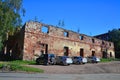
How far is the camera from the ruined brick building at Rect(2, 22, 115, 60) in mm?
38375

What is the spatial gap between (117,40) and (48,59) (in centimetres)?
3889

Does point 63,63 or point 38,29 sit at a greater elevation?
point 38,29

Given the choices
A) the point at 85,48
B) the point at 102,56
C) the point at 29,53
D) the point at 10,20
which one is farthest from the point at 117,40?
the point at 10,20

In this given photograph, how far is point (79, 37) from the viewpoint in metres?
49.2

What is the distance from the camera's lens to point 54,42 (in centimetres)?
4309

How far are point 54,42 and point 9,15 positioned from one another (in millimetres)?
12103

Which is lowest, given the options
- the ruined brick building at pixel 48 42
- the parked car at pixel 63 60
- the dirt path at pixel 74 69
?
the dirt path at pixel 74 69

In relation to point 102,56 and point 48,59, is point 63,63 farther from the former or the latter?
point 102,56

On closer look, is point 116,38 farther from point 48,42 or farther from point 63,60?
point 63,60

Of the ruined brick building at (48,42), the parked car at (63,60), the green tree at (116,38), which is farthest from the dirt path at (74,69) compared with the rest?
the green tree at (116,38)

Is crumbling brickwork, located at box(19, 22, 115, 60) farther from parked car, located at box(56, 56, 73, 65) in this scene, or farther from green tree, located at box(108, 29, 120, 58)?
green tree, located at box(108, 29, 120, 58)

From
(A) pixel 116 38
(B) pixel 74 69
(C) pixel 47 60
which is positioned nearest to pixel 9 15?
(C) pixel 47 60

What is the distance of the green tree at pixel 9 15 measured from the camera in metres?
34.1

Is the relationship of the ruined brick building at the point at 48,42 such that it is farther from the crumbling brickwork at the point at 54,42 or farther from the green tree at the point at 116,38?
the green tree at the point at 116,38
